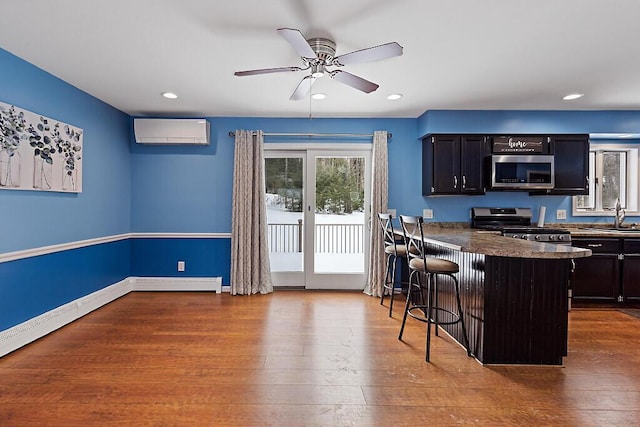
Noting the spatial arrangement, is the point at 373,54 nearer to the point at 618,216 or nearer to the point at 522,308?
the point at 522,308

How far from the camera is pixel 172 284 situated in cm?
450

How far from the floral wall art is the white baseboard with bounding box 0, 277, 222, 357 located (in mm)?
1148

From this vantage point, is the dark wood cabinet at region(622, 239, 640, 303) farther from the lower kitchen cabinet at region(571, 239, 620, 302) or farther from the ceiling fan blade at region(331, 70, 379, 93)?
the ceiling fan blade at region(331, 70, 379, 93)

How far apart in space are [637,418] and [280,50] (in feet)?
10.8

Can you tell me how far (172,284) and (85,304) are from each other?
1.09 metres

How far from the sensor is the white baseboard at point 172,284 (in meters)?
4.49

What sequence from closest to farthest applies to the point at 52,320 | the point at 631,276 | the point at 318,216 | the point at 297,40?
the point at 297,40 → the point at 52,320 → the point at 631,276 → the point at 318,216

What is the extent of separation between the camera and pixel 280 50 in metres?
2.63

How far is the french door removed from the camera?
4574 millimetres

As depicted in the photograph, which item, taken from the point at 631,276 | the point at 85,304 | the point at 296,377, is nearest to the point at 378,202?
the point at 296,377

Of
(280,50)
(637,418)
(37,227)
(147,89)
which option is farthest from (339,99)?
(637,418)

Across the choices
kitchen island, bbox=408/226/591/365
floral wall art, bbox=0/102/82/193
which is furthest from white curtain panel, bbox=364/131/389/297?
floral wall art, bbox=0/102/82/193

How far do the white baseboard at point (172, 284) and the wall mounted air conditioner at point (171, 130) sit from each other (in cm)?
184

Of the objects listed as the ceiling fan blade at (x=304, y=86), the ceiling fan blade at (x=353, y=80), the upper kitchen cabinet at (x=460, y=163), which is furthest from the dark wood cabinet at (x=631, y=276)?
the ceiling fan blade at (x=304, y=86)
